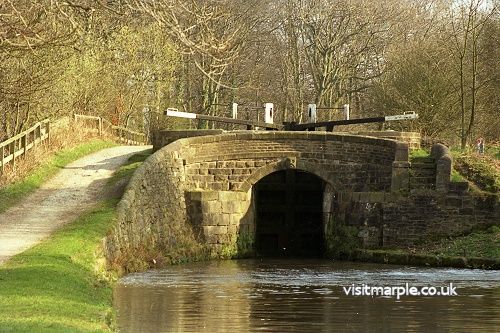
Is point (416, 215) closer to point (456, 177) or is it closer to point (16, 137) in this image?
point (456, 177)

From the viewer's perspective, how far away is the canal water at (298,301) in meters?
19.5

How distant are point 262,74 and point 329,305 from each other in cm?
3692

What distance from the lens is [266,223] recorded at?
3756 cm

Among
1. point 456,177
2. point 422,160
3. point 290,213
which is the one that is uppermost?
point 422,160

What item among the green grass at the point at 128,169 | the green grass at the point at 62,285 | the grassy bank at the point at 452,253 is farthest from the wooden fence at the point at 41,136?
the grassy bank at the point at 452,253

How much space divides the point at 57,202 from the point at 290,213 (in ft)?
27.2

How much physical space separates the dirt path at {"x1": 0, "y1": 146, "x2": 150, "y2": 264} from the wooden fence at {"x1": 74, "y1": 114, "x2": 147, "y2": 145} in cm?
391

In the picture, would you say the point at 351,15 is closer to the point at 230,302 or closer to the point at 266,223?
the point at 266,223

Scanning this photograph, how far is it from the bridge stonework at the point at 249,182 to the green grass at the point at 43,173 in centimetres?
334

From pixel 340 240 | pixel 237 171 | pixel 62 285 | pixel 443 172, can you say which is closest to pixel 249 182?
pixel 237 171

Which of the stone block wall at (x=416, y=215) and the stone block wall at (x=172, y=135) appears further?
the stone block wall at (x=172, y=135)

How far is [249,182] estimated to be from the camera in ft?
116

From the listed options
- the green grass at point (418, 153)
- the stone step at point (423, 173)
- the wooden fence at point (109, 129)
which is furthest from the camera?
the wooden fence at point (109, 129)

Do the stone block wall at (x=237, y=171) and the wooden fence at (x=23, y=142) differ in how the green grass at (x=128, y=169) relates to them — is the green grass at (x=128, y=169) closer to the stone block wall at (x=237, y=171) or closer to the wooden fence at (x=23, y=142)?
the stone block wall at (x=237, y=171)
